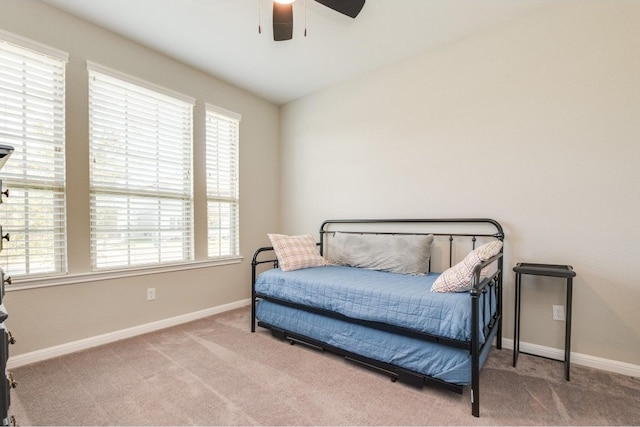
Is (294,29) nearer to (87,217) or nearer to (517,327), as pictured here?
(87,217)

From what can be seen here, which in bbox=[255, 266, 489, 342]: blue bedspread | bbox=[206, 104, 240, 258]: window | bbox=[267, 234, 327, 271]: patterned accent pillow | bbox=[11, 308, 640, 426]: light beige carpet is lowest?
bbox=[11, 308, 640, 426]: light beige carpet

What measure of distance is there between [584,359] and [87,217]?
3.76 meters

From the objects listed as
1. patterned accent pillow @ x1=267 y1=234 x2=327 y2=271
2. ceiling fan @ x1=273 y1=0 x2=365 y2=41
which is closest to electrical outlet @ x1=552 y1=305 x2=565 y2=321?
patterned accent pillow @ x1=267 y1=234 x2=327 y2=271

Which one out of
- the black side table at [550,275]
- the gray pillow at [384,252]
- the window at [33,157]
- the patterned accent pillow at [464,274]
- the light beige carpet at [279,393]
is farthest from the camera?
the gray pillow at [384,252]

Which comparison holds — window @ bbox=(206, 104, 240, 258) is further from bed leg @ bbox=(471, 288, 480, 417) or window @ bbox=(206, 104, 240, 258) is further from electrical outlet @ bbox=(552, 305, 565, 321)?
electrical outlet @ bbox=(552, 305, 565, 321)

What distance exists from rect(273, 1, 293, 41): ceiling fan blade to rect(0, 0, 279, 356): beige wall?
1429 millimetres

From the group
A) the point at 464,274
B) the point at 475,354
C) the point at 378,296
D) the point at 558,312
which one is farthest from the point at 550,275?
the point at 378,296

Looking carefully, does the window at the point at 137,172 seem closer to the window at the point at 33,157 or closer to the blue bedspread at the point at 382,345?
the window at the point at 33,157

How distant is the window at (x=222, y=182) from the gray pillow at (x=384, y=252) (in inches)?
46.1

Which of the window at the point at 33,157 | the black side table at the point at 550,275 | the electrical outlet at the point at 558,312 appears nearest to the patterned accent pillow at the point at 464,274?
the black side table at the point at 550,275

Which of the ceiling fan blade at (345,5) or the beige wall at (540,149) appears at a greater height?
the ceiling fan blade at (345,5)

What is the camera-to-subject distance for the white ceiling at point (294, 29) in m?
2.21

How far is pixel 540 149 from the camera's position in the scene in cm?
228

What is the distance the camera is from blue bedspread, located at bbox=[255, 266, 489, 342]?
5.68 ft
